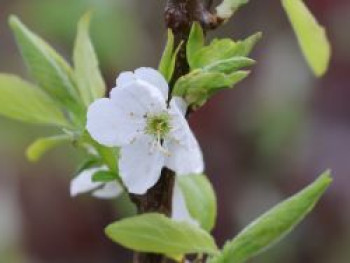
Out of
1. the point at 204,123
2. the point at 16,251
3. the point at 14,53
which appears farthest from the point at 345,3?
the point at 16,251

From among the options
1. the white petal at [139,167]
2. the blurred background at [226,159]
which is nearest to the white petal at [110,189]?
the white petal at [139,167]

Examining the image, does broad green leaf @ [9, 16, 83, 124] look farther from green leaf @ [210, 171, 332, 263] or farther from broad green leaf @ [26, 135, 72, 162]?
green leaf @ [210, 171, 332, 263]

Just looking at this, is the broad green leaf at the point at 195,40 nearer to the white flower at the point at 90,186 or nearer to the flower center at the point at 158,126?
the flower center at the point at 158,126

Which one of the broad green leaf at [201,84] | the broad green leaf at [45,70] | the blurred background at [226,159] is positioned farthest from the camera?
the blurred background at [226,159]

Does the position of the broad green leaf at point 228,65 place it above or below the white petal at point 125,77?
below

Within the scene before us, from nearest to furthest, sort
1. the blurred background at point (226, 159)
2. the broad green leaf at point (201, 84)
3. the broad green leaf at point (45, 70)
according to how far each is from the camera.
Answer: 1. the broad green leaf at point (201, 84)
2. the broad green leaf at point (45, 70)
3. the blurred background at point (226, 159)

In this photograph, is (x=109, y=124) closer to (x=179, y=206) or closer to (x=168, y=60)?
(x=168, y=60)

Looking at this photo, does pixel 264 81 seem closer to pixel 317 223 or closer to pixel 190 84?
pixel 317 223
